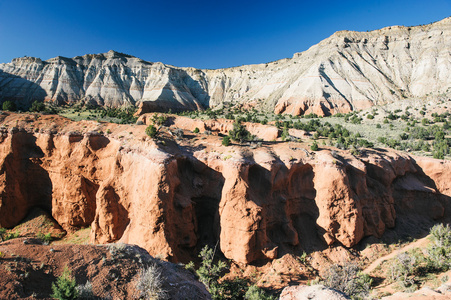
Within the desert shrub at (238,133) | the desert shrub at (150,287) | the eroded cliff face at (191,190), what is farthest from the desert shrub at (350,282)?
the desert shrub at (238,133)

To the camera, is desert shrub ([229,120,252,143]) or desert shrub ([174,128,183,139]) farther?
desert shrub ([229,120,252,143])

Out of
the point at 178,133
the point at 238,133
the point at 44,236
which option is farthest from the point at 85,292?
the point at 238,133

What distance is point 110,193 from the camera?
17969 millimetres

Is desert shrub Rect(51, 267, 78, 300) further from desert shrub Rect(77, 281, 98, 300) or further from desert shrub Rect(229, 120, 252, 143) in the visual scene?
desert shrub Rect(229, 120, 252, 143)

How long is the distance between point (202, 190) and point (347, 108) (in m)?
62.6

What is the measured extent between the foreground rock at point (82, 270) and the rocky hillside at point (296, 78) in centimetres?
6373

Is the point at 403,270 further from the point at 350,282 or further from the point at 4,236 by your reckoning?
the point at 4,236

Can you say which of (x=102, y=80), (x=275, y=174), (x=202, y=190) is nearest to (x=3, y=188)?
(x=202, y=190)

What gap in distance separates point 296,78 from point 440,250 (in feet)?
242

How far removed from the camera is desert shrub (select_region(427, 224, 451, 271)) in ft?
51.4

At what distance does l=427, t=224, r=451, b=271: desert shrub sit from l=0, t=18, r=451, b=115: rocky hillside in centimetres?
5178

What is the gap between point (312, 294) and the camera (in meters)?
11.6

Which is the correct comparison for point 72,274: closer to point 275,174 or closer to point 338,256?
point 275,174

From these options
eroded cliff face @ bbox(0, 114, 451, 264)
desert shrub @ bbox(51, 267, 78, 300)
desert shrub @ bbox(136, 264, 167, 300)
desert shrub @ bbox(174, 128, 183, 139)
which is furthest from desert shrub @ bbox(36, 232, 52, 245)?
desert shrub @ bbox(136, 264, 167, 300)
